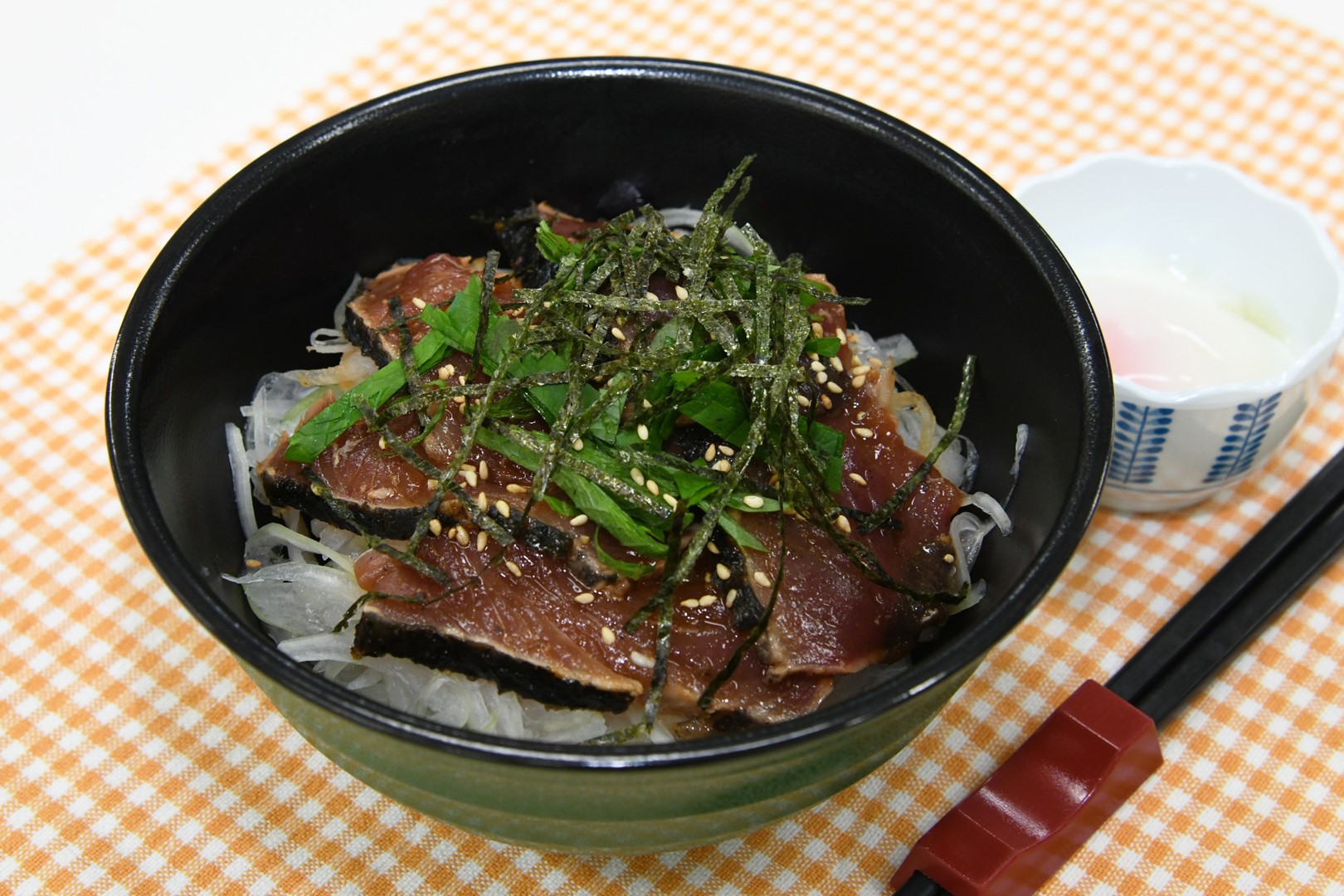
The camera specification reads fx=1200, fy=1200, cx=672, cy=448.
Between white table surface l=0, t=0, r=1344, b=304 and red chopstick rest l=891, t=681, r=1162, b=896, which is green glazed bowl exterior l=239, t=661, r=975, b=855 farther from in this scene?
white table surface l=0, t=0, r=1344, b=304

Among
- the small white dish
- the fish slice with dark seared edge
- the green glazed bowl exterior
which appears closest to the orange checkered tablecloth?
the small white dish

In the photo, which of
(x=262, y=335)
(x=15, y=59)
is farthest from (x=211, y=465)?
(x=15, y=59)

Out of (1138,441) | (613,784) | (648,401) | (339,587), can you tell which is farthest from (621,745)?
(1138,441)

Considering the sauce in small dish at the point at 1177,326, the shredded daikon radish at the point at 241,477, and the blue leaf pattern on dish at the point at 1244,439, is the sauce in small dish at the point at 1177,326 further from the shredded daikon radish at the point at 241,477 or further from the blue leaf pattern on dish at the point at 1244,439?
the shredded daikon radish at the point at 241,477

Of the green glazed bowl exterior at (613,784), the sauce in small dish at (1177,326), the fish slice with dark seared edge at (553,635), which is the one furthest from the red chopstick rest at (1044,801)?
the sauce in small dish at (1177,326)

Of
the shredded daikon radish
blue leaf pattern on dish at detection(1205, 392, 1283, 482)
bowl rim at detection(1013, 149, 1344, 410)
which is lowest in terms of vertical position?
blue leaf pattern on dish at detection(1205, 392, 1283, 482)

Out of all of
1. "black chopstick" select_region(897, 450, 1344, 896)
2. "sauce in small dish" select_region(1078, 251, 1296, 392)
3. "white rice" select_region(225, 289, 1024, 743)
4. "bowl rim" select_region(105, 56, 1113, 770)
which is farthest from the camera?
"sauce in small dish" select_region(1078, 251, 1296, 392)
